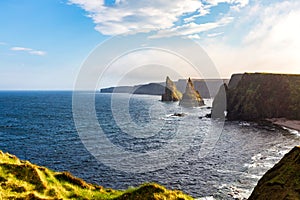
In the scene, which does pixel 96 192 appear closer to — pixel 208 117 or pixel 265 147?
pixel 265 147

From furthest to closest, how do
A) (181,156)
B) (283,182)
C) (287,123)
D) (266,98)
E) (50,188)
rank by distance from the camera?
(266,98)
(287,123)
(181,156)
(50,188)
(283,182)

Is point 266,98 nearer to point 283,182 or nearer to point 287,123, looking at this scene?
point 287,123

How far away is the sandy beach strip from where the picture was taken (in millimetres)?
100588

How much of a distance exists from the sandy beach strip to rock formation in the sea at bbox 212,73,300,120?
15.2 feet

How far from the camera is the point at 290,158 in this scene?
1988cm

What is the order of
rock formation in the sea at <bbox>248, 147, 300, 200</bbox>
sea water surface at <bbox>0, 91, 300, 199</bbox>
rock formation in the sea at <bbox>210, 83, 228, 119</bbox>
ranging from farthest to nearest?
1. rock formation in the sea at <bbox>210, 83, 228, 119</bbox>
2. sea water surface at <bbox>0, 91, 300, 199</bbox>
3. rock formation in the sea at <bbox>248, 147, 300, 200</bbox>

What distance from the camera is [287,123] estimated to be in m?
109

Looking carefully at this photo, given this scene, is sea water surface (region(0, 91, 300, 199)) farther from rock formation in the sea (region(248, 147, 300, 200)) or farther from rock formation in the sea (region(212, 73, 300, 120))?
rock formation in the sea (region(212, 73, 300, 120))

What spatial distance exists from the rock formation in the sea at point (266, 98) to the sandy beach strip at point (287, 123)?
182 inches

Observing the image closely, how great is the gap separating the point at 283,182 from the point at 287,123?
104542 mm

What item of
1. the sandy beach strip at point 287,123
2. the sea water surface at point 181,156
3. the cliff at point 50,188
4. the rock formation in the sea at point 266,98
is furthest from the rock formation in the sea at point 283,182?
the rock formation in the sea at point 266,98

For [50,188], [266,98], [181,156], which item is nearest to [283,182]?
[50,188]

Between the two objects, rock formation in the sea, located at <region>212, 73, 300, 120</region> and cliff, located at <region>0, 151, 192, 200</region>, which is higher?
rock formation in the sea, located at <region>212, 73, 300, 120</region>

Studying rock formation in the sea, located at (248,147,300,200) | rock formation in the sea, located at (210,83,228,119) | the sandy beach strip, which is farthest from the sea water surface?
rock formation in the sea, located at (210,83,228,119)
